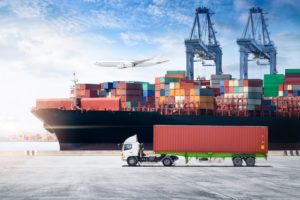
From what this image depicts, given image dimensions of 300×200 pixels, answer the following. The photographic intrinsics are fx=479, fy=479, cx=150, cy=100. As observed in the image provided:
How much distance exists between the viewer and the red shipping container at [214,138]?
134 ft

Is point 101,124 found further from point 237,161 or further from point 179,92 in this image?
point 237,161

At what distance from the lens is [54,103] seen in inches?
2625

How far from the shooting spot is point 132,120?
63438 millimetres

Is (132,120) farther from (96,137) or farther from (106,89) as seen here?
(106,89)

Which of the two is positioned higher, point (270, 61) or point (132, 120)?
point (270, 61)

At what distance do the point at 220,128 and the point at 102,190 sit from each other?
2098 cm

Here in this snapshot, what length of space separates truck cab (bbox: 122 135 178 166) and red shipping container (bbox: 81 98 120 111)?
23.6 metres

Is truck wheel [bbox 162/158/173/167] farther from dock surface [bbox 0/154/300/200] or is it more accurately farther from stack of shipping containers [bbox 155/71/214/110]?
stack of shipping containers [bbox 155/71/214/110]

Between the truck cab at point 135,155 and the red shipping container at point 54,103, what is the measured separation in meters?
27.9

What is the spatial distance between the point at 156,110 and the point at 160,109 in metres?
0.81

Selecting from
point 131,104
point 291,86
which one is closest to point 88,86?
point 131,104

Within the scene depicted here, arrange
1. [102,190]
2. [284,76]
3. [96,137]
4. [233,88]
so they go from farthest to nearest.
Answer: [284,76] < [233,88] < [96,137] < [102,190]

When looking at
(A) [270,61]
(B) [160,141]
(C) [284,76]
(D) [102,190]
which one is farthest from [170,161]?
(A) [270,61]

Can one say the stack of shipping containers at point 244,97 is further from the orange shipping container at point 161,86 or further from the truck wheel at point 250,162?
the truck wheel at point 250,162
